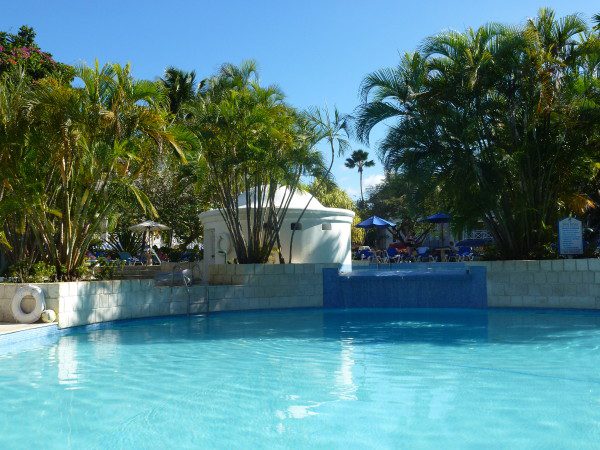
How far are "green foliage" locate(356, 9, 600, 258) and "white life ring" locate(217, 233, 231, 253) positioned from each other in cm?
538

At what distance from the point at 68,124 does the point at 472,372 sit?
8.31m

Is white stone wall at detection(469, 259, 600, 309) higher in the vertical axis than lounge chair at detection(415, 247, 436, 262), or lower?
lower

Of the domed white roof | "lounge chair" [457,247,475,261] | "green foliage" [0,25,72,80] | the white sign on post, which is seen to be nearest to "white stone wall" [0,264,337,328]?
the domed white roof

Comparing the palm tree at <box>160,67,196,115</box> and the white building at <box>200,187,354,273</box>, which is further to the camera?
the palm tree at <box>160,67,196,115</box>

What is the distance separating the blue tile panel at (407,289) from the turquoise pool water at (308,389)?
136 inches

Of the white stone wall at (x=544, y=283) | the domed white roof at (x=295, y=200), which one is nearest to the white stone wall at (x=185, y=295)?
the domed white roof at (x=295, y=200)

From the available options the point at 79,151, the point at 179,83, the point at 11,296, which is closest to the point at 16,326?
the point at 11,296

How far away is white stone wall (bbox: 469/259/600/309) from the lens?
13.0m

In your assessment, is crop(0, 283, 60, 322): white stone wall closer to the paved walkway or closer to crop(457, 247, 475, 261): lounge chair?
the paved walkway

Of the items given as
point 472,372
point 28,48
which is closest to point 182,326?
point 472,372

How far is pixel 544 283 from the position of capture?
13.5 metres

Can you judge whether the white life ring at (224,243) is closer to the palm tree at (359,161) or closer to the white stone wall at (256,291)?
the white stone wall at (256,291)

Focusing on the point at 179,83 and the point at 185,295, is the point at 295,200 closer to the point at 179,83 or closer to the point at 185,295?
the point at 185,295

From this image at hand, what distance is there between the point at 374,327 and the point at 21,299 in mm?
6515
